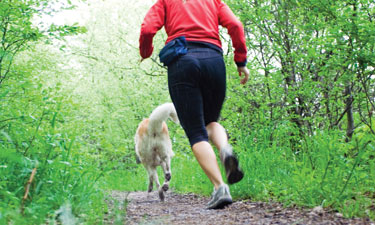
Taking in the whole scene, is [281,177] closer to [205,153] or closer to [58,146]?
[205,153]

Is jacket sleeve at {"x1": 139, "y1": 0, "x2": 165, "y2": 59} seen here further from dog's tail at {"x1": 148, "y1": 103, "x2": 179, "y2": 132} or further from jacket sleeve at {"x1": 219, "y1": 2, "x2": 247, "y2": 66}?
dog's tail at {"x1": 148, "y1": 103, "x2": 179, "y2": 132}

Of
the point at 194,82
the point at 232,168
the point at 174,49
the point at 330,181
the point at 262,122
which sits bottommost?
the point at 330,181

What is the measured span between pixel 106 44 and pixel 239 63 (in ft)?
42.7

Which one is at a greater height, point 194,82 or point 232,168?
point 194,82

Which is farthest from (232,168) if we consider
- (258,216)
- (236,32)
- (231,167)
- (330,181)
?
(236,32)

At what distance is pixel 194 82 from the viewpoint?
2904mm

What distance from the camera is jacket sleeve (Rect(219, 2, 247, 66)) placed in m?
3.08

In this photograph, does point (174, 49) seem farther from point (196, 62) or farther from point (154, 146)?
point (154, 146)

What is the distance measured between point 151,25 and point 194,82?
61 centimetres

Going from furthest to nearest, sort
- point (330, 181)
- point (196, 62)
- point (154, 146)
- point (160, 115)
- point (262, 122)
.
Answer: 1. point (154, 146)
2. point (262, 122)
3. point (160, 115)
4. point (196, 62)
5. point (330, 181)

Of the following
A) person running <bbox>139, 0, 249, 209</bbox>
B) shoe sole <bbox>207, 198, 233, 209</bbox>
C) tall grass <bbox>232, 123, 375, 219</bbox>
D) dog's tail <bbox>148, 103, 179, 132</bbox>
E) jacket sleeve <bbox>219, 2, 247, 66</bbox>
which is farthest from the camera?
dog's tail <bbox>148, 103, 179, 132</bbox>

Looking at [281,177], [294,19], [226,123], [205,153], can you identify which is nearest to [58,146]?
[205,153]

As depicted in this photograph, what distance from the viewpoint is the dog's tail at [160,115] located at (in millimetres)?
4432

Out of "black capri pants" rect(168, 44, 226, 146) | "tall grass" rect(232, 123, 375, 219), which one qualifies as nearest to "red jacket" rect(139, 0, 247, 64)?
"black capri pants" rect(168, 44, 226, 146)
